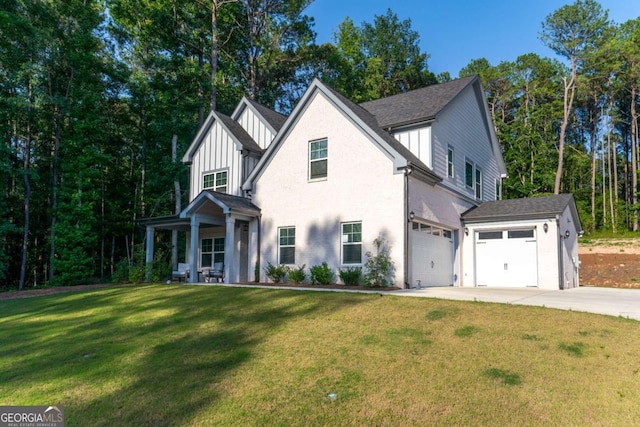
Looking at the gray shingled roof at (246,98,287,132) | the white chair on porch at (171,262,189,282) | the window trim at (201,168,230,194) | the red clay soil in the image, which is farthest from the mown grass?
the red clay soil

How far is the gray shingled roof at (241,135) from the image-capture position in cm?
1916

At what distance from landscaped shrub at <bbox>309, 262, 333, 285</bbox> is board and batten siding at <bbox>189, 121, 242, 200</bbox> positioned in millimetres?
5932

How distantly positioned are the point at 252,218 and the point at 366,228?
5.16m

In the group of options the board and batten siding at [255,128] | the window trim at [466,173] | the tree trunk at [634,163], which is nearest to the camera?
the window trim at [466,173]

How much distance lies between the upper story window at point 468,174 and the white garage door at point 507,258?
2689mm

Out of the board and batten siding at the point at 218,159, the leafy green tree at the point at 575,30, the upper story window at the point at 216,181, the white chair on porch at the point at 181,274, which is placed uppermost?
the leafy green tree at the point at 575,30

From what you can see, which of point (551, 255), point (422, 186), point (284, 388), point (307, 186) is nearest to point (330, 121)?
point (307, 186)

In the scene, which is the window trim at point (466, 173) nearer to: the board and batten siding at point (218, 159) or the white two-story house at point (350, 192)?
the white two-story house at point (350, 192)

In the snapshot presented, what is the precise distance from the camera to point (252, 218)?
56.3ft

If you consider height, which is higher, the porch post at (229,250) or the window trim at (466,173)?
the window trim at (466,173)

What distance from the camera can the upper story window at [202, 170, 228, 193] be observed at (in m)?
19.5

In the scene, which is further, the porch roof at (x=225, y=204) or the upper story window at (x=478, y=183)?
the upper story window at (x=478, y=183)

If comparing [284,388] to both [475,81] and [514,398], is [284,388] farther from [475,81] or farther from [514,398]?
[475,81]

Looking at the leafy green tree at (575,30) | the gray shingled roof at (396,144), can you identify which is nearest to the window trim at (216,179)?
the gray shingled roof at (396,144)
